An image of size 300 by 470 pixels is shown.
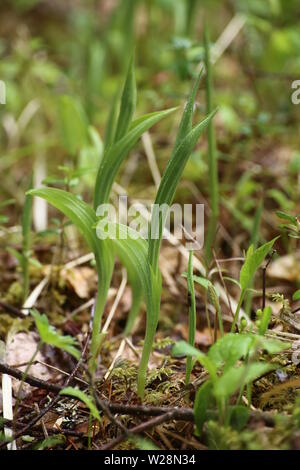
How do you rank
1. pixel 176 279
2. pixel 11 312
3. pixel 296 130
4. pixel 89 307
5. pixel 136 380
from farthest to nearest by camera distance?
1. pixel 296 130
2. pixel 176 279
3. pixel 89 307
4. pixel 11 312
5. pixel 136 380

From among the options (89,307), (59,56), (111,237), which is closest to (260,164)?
(89,307)

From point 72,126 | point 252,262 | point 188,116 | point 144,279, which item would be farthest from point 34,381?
point 72,126

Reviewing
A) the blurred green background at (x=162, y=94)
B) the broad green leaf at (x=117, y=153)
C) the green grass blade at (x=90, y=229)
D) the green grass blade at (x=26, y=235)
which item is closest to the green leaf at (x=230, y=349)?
the green grass blade at (x=90, y=229)

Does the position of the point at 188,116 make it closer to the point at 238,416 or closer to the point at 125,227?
the point at 125,227

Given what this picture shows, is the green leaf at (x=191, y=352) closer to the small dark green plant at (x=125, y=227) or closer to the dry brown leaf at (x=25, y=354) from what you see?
the small dark green plant at (x=125, y=227)

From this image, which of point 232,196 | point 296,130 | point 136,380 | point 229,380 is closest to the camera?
point 229,380
